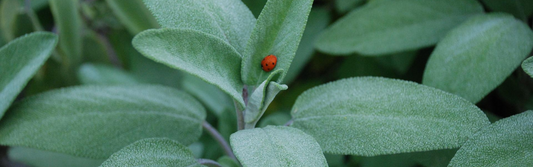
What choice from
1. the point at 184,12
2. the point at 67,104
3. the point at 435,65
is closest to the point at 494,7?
the point at 435,65

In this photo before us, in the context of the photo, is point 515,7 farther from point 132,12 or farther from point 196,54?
point 132,12

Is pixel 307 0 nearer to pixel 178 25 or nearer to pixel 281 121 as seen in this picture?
pixel 178 25

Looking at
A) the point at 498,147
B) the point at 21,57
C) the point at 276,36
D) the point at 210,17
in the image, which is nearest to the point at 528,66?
the point at 498,147

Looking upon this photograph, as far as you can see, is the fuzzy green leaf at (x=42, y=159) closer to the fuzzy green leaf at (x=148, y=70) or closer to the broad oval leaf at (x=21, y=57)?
the broad oval leaf at (x=21, y=57)

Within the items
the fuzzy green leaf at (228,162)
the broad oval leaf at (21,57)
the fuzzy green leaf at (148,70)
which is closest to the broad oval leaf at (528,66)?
the fuzzy green leaf at (228,162)

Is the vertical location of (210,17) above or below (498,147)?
above

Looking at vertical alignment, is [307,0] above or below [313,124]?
above
